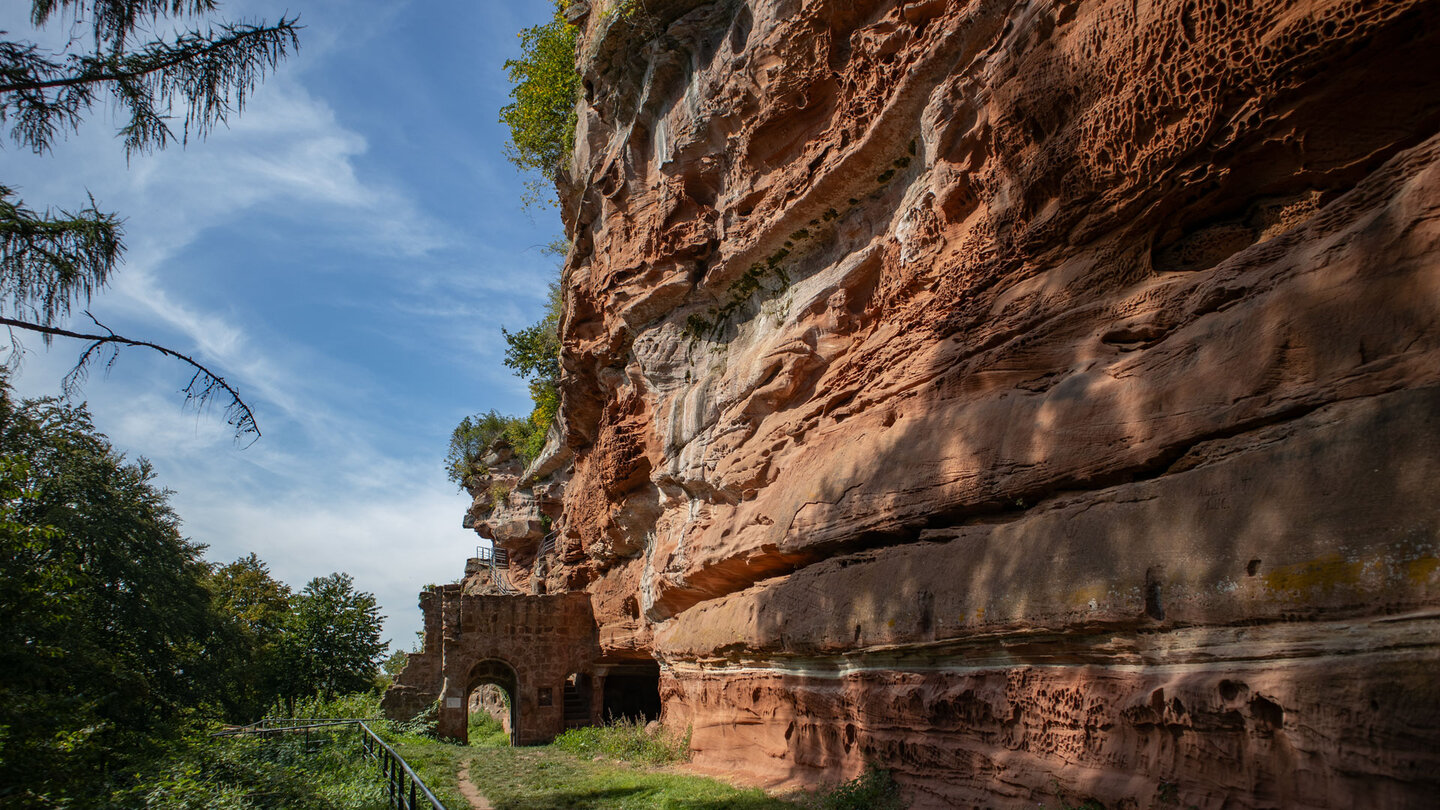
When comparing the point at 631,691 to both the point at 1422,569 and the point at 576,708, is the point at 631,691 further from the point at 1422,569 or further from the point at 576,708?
the point at 1422,569

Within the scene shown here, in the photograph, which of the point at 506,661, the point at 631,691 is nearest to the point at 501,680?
the point at 506,661

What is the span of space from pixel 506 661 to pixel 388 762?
9.41m

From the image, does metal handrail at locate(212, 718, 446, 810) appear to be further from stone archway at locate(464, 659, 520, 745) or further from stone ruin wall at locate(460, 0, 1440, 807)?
stone ruin wall at locate(460, 0, 1440, 807)

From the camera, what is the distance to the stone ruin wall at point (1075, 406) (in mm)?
4703

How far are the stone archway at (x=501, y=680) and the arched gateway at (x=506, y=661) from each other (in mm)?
24

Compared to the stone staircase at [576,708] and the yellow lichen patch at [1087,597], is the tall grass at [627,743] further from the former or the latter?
the yellow lichen patch at [1087,597]

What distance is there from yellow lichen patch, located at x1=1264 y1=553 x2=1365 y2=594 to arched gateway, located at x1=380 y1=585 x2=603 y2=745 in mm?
17279

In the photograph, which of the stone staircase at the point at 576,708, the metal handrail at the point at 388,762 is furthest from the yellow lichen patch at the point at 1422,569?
the stone staircase at the point at 576,708

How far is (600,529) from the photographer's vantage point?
19.5 meters

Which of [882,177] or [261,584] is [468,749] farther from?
[261,584]

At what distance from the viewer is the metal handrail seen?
21.6 feet

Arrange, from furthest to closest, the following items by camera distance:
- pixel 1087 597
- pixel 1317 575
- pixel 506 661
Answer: pixel 506 661, pixel 1087 597, pixel 1317 575

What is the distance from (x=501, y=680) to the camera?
1969 cm

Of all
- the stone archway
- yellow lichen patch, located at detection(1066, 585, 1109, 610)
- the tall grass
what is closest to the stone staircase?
the stone archway
